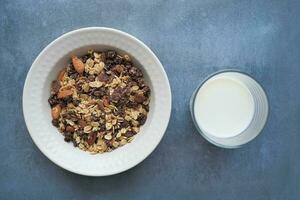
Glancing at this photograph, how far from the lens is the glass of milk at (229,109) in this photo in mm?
1042

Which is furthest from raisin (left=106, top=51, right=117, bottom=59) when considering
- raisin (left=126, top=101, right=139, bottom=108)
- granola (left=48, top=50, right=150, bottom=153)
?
raisin (left=126, top=101, right=139, bottom=108)

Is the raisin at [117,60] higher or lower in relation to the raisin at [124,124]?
higher

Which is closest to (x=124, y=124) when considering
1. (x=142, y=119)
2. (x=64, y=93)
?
(x=142, y=119)

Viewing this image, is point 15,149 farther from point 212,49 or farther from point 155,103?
point 212,49

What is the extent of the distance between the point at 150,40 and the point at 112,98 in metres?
0.17

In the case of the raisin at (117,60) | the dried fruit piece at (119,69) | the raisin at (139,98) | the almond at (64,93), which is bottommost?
the almond at (64,93)

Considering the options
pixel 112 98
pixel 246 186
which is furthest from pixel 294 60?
pixel 112 98

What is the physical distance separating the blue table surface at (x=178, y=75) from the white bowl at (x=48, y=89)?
0.28 ft

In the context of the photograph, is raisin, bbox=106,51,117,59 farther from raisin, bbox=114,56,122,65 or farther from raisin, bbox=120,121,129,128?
raisin, bbox=120,121,129,128

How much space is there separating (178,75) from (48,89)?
11.7 inches

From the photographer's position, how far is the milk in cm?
105

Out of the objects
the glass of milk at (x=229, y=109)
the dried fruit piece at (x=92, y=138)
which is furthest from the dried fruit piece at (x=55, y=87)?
the glass of milk at (x=229, y=109)

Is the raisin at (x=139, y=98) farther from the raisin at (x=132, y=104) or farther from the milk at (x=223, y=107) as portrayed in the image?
the milk at (x=223, y=107)

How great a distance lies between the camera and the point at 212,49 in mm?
1092
